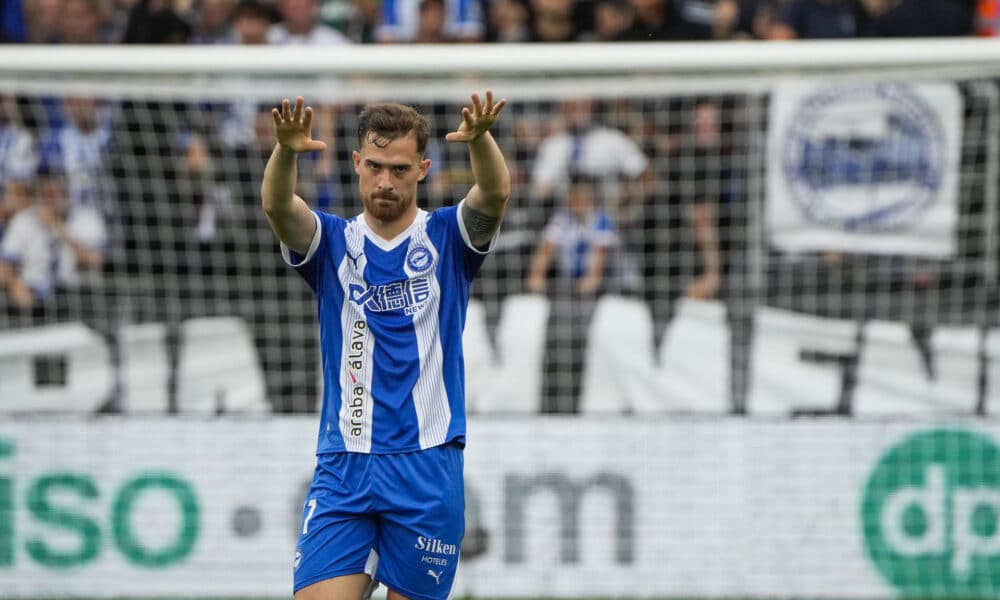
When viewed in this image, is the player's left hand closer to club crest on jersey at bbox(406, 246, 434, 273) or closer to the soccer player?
the soccer player

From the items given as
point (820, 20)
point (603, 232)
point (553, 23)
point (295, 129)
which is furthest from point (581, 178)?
point (295, 129)

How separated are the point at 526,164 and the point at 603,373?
1480 mm

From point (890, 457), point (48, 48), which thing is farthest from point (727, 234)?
point (48, 48)

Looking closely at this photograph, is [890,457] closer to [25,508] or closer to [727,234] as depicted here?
[727,234]

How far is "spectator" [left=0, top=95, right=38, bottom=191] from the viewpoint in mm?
8938

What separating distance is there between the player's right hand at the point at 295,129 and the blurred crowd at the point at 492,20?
17.5 feet

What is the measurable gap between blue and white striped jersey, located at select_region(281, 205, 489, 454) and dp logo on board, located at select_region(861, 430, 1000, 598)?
4.52 metres

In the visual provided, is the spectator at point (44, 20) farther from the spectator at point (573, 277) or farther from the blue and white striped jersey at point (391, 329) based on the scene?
the blue and white striped jersey at point (391, 329)

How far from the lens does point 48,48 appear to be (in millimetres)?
8305

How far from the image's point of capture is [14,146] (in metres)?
8.98

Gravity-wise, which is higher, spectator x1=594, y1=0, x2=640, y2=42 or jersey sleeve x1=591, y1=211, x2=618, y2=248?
spectator x1=594, y1=0, x2=640, y2=42

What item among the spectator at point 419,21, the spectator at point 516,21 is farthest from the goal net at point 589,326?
the spectator at point 419,21

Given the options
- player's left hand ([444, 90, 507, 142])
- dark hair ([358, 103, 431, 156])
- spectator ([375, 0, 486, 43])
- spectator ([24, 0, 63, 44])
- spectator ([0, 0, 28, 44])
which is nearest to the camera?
player's left hand ([444, 90, 507, 142])

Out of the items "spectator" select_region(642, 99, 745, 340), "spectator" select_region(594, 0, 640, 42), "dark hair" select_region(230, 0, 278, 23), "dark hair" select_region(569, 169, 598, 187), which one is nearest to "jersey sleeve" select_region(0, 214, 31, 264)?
"dark hair" select_region(230, 0, 278, 23)
